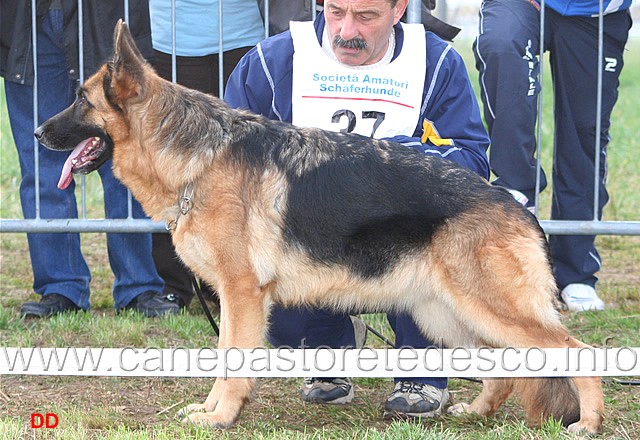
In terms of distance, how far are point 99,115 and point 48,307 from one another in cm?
209

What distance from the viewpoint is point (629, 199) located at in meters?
8.94

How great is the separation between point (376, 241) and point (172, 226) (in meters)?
Answer: 0.81

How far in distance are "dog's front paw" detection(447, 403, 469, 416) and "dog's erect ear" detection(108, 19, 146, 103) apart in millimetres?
1834

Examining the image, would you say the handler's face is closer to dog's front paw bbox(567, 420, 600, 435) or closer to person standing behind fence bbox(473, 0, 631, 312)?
person standing behind fence bbox(473, 0, 631, 312)

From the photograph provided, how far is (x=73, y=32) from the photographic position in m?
5.43

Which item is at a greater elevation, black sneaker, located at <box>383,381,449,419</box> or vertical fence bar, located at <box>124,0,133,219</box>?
vertical fence bar, located at <box>124,0,133,219</box>

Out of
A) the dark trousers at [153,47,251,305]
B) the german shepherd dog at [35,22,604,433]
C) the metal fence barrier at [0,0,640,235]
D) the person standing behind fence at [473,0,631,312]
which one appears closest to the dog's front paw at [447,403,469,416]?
the german shepherd dog at [35,22,604,433]

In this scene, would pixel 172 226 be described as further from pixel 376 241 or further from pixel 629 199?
pixel 629 199

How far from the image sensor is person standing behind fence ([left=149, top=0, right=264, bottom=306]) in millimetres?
5719

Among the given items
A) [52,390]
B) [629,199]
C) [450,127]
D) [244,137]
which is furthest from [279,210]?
[629,199]

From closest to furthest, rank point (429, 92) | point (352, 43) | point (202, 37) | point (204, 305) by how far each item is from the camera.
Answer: point (352, 43), point (429, 92), point (204, 305), point (202, 37)

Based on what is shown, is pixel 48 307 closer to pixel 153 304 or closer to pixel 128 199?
pixel 153 304

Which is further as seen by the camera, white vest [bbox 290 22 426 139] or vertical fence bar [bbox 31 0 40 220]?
vertical fence bar [bbox 31 0 40 220]

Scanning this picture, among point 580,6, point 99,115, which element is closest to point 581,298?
point 580,6
